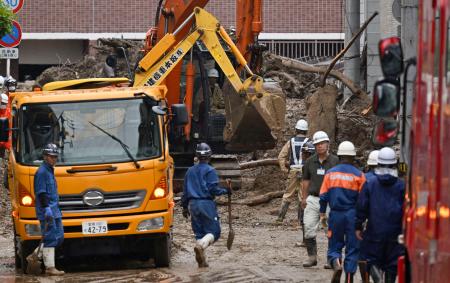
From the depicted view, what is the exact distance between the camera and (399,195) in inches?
521

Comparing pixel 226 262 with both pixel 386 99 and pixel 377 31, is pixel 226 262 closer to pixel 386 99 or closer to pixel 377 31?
pixel 386 99

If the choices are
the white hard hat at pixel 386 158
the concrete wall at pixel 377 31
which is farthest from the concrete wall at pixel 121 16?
the white hard hat at pixel 386 158

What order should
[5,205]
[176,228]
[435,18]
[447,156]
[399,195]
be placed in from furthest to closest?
1. [5,205]
2. [176,228]
3. [399,195]
4. [435,18]
5. [447,156]

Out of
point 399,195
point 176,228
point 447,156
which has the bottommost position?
point 176,228

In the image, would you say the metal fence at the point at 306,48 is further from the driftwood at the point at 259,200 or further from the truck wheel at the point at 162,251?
the truck wheel at the point at 162,251

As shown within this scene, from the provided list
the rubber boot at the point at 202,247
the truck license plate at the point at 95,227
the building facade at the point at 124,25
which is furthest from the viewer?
the building facade at the point at 124,25

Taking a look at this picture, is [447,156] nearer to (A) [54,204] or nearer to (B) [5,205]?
(A) [54,204]

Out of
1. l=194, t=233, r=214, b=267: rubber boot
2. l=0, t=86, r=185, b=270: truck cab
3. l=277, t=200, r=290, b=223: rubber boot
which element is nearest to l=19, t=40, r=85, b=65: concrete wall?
l=277, t=200, r=290, b=223: rubber boot

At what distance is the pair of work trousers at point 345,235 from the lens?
48.7 feet

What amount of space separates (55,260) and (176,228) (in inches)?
172

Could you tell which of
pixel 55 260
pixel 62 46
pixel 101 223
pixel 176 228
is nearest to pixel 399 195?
pixel 101 223

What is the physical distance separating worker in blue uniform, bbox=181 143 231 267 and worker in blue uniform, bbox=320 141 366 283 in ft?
8.07

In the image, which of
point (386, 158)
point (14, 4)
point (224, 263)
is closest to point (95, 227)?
point (224, 263)

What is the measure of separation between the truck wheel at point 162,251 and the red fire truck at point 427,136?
23.0 ft
